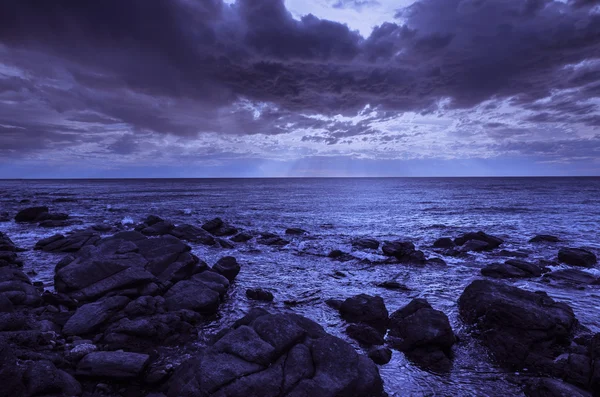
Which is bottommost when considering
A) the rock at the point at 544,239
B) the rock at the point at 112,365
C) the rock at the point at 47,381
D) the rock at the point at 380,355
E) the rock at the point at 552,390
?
the rock at the point at 544,239

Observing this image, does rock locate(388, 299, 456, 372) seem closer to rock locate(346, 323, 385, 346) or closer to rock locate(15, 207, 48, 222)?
rock locate(346, 323, 385, 346)

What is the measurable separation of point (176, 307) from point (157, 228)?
2094 centimetres

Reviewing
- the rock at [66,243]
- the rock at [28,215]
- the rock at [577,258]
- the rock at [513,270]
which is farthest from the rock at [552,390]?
the rock at [28,215]

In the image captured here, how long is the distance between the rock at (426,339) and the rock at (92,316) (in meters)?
11.2

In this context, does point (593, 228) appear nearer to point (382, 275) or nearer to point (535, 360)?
point (382, 275)

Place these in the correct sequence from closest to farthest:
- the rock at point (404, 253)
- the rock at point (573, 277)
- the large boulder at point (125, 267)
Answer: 1. the large boulder at point (125, 267)
2. the rock at point (573, 277)
3. the rock at point (404, 253)

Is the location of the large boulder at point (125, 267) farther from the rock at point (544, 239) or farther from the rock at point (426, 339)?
the rock at point (544, 239)

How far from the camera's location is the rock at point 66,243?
25.3m

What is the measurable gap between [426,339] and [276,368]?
19.0 feet

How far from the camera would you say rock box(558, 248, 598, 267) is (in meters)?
22.0

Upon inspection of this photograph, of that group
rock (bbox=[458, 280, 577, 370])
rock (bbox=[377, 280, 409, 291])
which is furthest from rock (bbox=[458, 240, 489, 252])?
rock (bbox=[458, 280, 577, 370])

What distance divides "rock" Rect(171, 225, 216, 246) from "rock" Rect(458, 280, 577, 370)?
22.8m

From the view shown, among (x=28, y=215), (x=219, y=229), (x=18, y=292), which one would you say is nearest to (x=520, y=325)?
(x=18, y=292)

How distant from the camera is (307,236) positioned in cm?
3369
